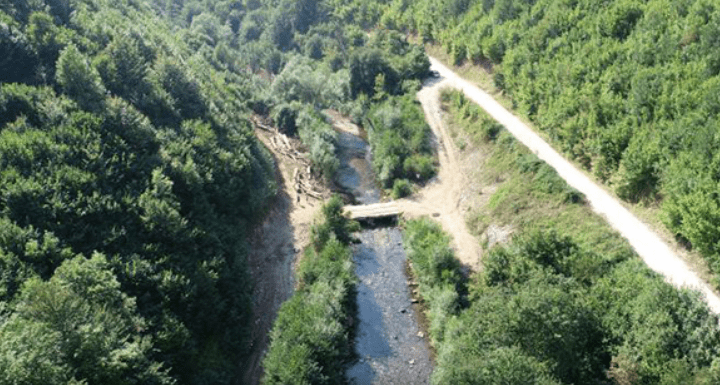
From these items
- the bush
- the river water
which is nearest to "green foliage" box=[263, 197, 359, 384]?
the river water

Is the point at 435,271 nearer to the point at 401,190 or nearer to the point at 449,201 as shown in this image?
the point at 449,201

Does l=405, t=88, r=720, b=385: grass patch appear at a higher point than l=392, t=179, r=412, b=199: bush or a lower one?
lower

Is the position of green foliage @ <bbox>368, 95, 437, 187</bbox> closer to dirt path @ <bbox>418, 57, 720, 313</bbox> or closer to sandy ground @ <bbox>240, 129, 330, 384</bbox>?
dirt path @ <bbox>418, 57, 720, 313</bbox>

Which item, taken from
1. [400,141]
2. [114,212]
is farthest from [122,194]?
[400,141]

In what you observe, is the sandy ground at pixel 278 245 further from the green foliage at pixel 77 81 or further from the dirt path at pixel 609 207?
the green foliage at pixel 77 81

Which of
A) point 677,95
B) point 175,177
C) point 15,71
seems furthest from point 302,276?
point 677,95
